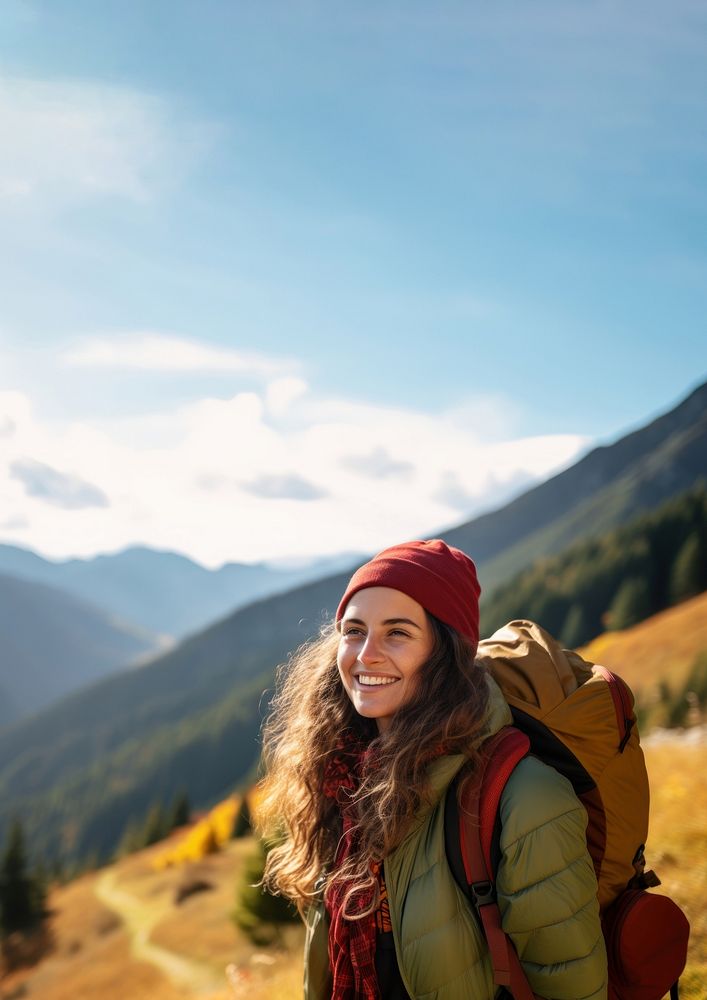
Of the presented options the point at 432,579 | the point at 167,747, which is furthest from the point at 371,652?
the point at 167,747

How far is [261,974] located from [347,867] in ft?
31.5

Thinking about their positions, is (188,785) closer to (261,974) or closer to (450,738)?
(261,974)

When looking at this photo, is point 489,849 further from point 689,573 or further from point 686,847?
point 689,573

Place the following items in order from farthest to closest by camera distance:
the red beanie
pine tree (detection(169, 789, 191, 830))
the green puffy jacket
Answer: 1. pine tree (detection(169, 789, 191, 830))
2. the red beanie
3. the green puffy jacket

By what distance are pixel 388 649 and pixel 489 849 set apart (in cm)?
83

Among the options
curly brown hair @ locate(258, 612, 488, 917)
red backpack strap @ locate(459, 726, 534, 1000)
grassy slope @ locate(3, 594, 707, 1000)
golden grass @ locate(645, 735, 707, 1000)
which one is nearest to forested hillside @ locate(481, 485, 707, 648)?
grassy slope @ locate(3, 594, 707, 1000)

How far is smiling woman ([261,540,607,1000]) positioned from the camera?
102 inches

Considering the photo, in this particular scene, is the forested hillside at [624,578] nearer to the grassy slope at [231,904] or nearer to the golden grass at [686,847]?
the grassy slope at [231,904]

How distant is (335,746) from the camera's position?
3.41 meters

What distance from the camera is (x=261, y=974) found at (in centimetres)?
1086

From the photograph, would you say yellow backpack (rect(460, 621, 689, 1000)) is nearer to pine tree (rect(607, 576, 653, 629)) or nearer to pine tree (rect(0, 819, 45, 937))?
pine tree (rect(0, 819, 45, 937))

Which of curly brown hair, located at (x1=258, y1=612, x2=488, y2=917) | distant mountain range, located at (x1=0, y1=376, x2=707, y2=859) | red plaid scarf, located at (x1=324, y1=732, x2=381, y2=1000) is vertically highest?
curly brown hair, located at (x1=258, y1=612, x2=488, y2=917)

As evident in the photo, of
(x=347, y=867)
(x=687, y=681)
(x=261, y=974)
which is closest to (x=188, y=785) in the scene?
(x=687, y=681)

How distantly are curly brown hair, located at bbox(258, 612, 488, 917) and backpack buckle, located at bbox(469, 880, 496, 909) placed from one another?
0.35 metres
